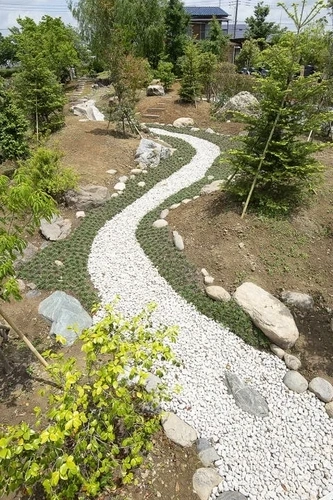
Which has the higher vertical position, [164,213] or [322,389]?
[164,213]

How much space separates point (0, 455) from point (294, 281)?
573 centimetres

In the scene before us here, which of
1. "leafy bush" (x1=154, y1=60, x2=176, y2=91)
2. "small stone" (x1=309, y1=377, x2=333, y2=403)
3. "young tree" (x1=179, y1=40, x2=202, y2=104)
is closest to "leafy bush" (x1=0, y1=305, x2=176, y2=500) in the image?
"small stone" (x1=309, y1=377, x2=333, y2=403)

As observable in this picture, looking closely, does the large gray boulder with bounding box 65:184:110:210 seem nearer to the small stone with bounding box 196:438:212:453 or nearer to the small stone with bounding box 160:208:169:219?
the small stone with bounding box 160:208:169:219

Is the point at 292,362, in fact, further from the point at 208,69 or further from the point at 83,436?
the point at 208,69

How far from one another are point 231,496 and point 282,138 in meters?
6.84

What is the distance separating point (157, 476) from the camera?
12.2 ft

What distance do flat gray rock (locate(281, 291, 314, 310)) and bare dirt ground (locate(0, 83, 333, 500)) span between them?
0.55ft

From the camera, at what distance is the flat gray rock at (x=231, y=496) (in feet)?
11.9

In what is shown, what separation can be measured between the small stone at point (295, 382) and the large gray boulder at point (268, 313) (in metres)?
0.52

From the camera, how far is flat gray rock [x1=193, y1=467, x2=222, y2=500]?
145 inches

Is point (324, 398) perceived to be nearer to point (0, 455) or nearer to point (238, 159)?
point (0, 455)

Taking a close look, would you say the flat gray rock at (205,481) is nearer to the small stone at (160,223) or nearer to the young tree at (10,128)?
the small stone at (160,223)

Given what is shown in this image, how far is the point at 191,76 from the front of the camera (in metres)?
19.3

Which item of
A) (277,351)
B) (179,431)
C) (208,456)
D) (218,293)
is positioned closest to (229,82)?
(218,293)
